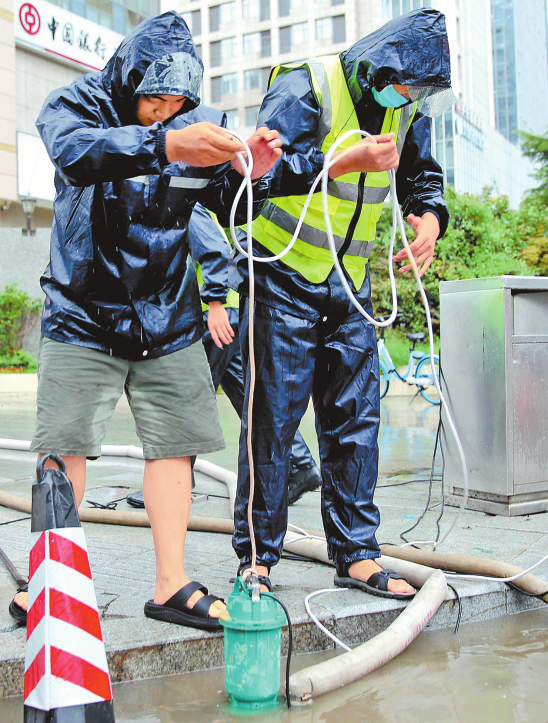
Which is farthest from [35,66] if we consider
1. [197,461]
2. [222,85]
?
[222,85]

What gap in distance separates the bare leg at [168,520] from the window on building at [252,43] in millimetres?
59850

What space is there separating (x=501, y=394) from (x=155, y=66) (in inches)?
111

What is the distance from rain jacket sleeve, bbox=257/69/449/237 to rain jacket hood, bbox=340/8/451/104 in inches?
8.2

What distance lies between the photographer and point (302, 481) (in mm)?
4598

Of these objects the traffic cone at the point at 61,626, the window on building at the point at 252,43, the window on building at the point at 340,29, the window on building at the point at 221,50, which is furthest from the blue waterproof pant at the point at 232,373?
the window on building at the point at 221,50

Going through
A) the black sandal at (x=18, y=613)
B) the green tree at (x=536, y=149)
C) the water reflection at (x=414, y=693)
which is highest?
the green tree at (x=536, y=149)

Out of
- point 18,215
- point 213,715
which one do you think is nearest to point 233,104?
point 18,215

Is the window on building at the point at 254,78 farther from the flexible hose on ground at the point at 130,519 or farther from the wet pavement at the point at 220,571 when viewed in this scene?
the flexible hose on ground at the point at 130,519

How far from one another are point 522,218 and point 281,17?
40.1 m

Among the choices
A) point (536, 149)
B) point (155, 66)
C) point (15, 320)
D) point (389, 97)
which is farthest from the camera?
point (536, 149)

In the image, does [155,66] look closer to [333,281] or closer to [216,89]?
[333,281]

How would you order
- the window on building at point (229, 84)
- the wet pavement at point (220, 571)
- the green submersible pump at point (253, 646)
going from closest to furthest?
the green submersible pump at point (253, 646) → the wet pavement at point (220, 571) → the window on building at point (229, 84)

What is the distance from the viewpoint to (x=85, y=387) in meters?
2.49

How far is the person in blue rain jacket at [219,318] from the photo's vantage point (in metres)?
4.37
